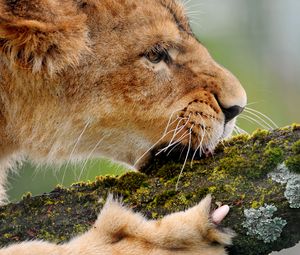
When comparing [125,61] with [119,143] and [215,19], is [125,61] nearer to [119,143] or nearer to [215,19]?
[119,143]

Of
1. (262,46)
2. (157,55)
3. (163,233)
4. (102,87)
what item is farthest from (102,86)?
(262,46)

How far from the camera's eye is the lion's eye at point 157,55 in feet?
17.4

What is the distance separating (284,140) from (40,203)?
1177 millimetres

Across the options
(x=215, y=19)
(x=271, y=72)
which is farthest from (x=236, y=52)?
(x=271, y=72)

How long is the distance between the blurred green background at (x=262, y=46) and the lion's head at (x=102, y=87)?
35.4 ft

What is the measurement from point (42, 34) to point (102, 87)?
1.41ft

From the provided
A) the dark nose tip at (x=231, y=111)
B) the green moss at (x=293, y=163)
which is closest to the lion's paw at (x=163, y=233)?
the green moss at (x=293, y=163)

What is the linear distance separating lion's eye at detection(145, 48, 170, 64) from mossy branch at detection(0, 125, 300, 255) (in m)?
0.72

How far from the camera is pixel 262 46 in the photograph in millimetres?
32562

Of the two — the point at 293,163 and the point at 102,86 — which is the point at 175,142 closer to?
the point at 102,86

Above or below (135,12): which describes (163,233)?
below

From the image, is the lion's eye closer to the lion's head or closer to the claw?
the lion's head

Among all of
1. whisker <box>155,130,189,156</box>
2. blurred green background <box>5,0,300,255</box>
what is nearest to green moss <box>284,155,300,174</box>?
whisker <box>155,130,189,156</box>

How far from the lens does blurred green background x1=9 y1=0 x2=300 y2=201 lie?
21312 millimetres
